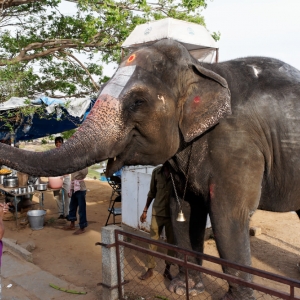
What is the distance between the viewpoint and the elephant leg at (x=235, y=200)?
A: 2.74 metres

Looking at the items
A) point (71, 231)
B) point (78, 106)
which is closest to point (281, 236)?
point (71, 231)

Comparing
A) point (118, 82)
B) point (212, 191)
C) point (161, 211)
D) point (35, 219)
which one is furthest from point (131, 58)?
point (35, 219)

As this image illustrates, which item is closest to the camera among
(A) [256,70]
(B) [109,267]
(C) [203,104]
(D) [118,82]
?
(D) [118,82]

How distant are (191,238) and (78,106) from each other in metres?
4.18

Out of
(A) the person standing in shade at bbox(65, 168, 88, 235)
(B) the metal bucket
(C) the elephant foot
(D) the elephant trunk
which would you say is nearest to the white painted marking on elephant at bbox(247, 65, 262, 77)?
(D) the elephant trunk

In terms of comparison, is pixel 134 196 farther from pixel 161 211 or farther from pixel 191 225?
pixel 191 225

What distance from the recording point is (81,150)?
7.58 feet

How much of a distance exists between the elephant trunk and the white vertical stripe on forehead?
0.05 meters

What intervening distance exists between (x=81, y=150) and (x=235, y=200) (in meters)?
1.27

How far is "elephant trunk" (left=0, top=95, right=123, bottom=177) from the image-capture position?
85.0 inches

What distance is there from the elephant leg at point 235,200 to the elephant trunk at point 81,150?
0.92m

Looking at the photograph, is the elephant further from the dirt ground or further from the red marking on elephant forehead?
the dirt ground

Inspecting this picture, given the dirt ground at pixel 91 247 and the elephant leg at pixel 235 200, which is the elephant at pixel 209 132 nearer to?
the elephant leg at pixel 235 200

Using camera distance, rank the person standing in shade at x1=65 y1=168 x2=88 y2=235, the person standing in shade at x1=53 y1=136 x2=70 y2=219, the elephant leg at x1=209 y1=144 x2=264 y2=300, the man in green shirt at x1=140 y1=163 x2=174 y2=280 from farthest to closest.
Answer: the person standing in shade at x1=53 y1=136 x2=70 y2=219
the person standing in shade at x1=65 y1=168 x2=88 y2=235
the man in green shirt at x1=140 y1=163 x2=174 y2=280
the elephant leg at x1=209 y1=144 x2=264 y2=300
